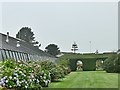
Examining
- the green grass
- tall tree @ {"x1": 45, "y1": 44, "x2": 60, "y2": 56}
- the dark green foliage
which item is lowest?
the green grass

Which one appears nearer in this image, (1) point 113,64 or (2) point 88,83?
(2) point 88,83

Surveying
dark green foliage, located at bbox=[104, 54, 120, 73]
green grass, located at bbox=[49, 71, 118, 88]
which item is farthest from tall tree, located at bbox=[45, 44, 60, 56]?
green grass, located at bbox=[49, 71, 118, 88]

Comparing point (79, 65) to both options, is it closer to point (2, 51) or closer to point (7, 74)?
point (2, 51)

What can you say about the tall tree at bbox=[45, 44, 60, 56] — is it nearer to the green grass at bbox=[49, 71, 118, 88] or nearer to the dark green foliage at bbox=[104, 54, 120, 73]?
the dark green foliage at bbox=[104, 54, 120, 73]

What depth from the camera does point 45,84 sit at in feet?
58.6

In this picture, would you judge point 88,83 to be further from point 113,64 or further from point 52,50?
point 52,50

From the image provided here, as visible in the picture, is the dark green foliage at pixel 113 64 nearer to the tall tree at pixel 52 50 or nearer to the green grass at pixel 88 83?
the green grass at pixel 88 83

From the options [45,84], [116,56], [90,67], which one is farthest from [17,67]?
[90,67]

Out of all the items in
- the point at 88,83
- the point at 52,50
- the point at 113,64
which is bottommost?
the point at 88,83

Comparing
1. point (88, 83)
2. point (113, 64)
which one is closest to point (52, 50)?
point (113, 64)

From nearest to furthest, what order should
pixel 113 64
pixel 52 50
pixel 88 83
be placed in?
1. pixel 88 83
2. pixel 113 64
3. pixel 52 50

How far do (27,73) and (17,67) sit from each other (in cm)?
61

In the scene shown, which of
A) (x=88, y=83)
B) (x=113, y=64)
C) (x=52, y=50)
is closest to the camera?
(x=88, y=83)

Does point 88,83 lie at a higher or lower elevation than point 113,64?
lower
